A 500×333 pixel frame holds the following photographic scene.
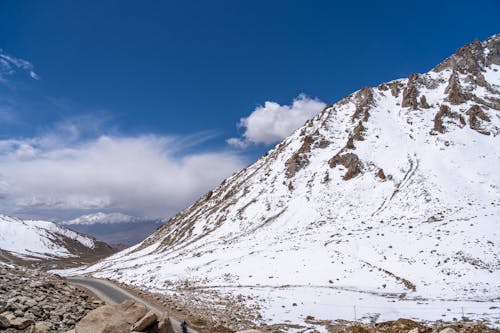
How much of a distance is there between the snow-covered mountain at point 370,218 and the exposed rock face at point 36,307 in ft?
34.1

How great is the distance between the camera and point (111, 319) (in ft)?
36.1

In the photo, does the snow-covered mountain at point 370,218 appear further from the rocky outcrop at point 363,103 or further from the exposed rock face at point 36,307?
the exposed rock face at point 36,307

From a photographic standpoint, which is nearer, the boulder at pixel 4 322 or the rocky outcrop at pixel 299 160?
the boulder at pixel 4 322

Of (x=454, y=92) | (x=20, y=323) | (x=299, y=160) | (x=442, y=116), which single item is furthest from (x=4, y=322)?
(x=454, y=92)

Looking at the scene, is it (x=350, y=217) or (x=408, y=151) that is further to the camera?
(x=408, y=151)

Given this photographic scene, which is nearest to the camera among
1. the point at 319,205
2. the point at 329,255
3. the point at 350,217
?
the point at 329,255

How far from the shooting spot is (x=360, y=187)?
2881 inches

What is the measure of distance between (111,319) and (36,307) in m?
4.07

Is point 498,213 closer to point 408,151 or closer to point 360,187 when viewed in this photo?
point 360,187

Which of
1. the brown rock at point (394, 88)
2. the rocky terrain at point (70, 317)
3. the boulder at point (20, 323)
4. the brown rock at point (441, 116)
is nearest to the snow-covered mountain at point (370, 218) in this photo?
the brown rock at point (441, 116)

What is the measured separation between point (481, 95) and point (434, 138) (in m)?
28.8

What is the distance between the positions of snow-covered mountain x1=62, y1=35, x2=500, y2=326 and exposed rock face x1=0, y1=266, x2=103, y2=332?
34.1 feet

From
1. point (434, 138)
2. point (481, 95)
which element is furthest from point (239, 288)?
point (481, 95)

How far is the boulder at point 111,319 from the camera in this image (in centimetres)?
1057
